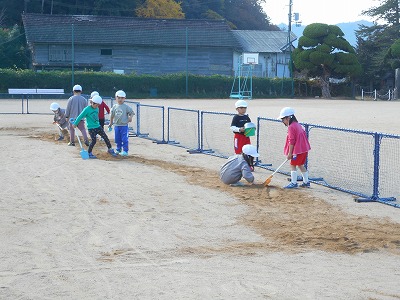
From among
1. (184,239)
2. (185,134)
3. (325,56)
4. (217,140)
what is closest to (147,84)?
(325,56)

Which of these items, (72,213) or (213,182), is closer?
(72,213)

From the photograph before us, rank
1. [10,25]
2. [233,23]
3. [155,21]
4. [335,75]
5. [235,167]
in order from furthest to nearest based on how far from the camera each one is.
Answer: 1. [233,23]
2. [10,25]
3. [155,21]
4. [335,75]
5. [235,167]

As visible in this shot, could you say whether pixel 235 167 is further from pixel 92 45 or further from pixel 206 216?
pixel 92 45

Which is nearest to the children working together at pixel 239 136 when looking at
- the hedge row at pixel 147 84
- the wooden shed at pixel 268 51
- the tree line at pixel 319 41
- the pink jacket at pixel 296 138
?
the pink jacket at pixel 296 138

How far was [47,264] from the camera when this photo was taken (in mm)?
8102

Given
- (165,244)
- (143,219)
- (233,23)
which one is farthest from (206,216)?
(233,23)

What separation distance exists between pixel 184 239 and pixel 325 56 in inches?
2385

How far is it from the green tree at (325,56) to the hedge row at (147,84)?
1.86 meters

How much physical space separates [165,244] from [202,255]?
0.72 meters

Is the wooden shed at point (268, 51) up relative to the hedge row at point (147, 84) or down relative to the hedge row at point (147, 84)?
up

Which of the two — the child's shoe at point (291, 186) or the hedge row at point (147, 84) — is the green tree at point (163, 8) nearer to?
the hedge row at point (147, 84)

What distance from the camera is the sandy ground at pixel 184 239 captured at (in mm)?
7320

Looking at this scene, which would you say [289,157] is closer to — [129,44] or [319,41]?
[319,41]

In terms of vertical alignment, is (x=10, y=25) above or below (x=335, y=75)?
above
